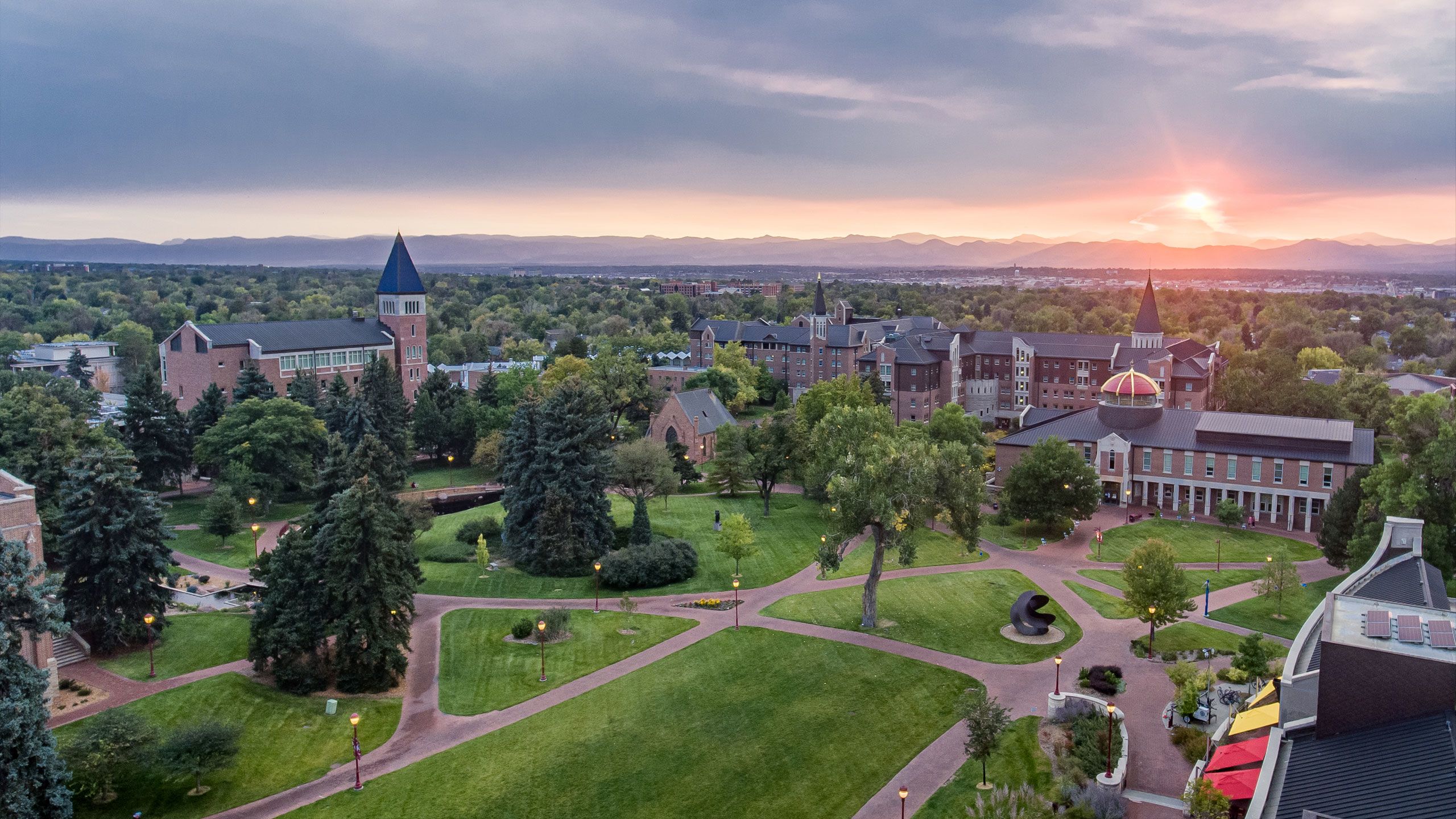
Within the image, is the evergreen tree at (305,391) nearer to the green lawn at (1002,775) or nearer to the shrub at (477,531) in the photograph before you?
the shrub at (477,531)

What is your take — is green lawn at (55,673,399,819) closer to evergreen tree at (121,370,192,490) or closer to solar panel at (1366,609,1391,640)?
solar panel at (1366,609,1391,640)

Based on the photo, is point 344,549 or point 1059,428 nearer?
point 344,549

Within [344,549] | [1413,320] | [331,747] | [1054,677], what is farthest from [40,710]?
[1413,320]

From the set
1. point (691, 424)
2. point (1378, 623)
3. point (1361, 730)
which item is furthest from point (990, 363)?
point (1361, 730)

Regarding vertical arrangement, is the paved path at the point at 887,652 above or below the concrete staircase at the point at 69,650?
below

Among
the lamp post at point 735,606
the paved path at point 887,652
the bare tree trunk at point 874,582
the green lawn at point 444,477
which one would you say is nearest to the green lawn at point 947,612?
the bare tree trunk at point 874,582

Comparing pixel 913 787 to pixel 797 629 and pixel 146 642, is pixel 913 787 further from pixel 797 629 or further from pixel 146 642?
pixel 146 642
